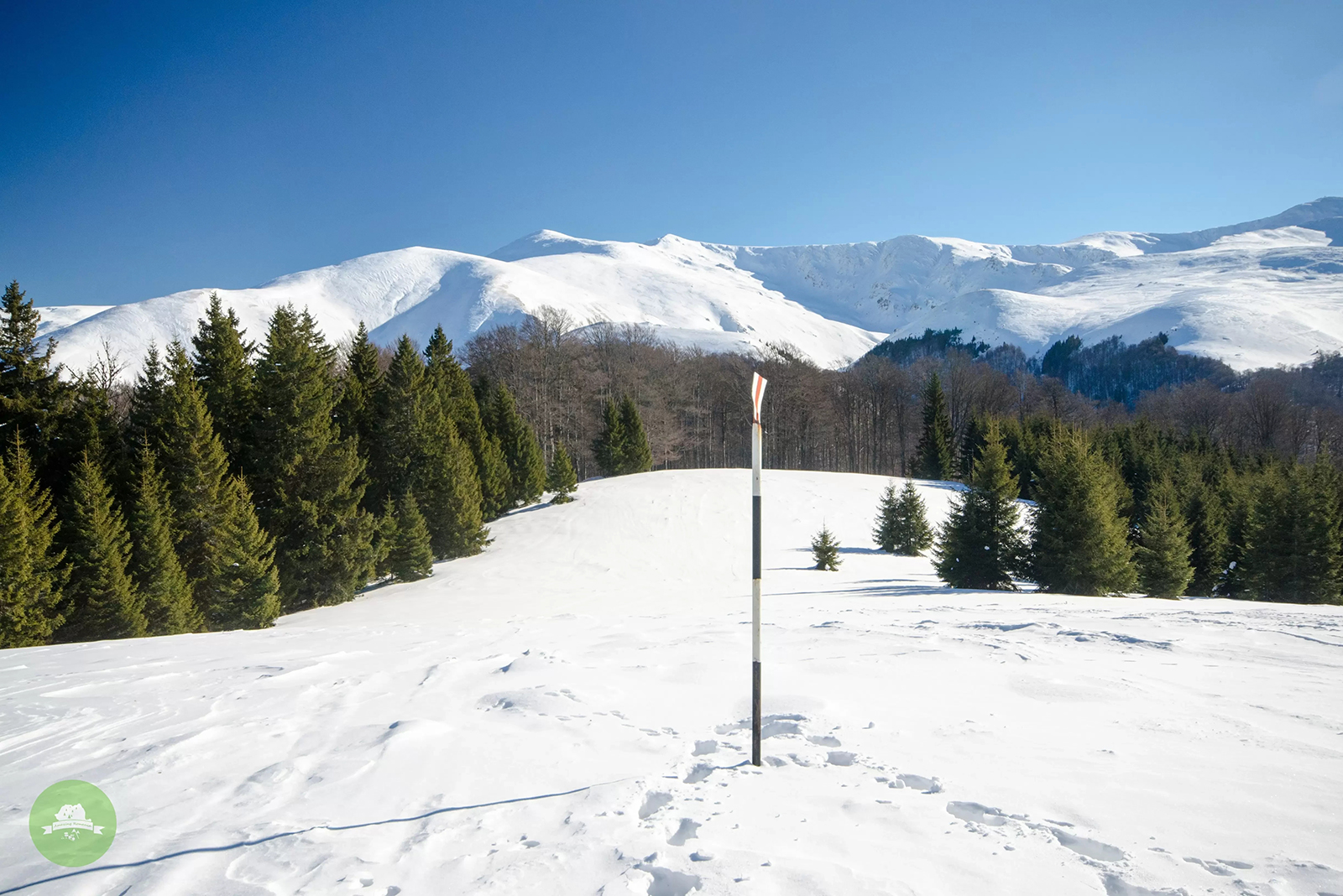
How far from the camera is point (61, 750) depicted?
16.4ft

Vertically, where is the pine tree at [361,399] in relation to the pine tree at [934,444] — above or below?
above

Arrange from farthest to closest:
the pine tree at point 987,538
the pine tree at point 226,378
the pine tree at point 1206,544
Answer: the pine tree at point 1206,544, the pine tree at point 226,378, the pine tree at point 987,538

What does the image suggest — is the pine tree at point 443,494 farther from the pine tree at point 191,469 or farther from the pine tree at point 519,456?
the pine tree at point 519,456

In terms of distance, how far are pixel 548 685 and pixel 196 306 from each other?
229461mm

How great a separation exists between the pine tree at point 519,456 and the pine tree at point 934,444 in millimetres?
33341

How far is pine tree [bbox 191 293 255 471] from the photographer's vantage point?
20.7m

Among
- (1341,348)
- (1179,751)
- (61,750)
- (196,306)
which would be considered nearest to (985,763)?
(1179,751)

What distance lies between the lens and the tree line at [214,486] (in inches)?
580

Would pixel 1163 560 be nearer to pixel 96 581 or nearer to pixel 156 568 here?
pixel 156 568

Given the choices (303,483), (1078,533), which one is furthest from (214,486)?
(1078,533)

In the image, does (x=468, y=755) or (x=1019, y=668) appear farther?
(x=1019, y=668)

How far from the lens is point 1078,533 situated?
16359 millimetres

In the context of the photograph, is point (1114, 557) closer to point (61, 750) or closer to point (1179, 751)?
point (1179, 751)

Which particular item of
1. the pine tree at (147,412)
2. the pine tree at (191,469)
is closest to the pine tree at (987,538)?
the pine tree at (191,469)
